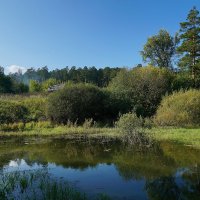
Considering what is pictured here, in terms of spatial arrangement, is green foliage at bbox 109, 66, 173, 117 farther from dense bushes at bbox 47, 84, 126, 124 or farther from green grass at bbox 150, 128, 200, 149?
green grass at bbox 150, 128, 200, 149

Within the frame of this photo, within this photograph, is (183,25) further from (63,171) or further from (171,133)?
(63,171)

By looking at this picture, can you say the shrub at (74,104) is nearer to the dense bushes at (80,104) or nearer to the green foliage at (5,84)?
the dense bushes at (80,104)

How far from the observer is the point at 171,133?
61.6 feet

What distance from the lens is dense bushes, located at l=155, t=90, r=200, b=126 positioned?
71.3 ft

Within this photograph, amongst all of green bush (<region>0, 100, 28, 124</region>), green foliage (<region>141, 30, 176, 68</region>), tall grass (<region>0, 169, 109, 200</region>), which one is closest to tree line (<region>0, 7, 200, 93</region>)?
green foliage (<region>141, 30, 176, 68</region>)

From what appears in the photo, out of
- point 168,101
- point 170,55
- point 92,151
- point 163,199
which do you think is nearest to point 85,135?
point 92,151

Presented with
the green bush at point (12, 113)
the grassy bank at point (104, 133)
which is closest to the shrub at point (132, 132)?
the grassy bank at point (104, 133)

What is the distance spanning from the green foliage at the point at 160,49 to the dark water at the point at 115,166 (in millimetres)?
37585

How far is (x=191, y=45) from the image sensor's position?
122 feet

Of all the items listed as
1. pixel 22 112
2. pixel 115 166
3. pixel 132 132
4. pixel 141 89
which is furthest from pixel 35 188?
pixel 141 89

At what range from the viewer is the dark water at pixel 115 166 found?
881cm

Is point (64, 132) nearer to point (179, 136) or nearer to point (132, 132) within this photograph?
point (132, 132)

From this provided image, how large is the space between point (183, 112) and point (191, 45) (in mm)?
17848

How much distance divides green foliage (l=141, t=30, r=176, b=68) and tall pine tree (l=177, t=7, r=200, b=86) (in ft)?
42.4
